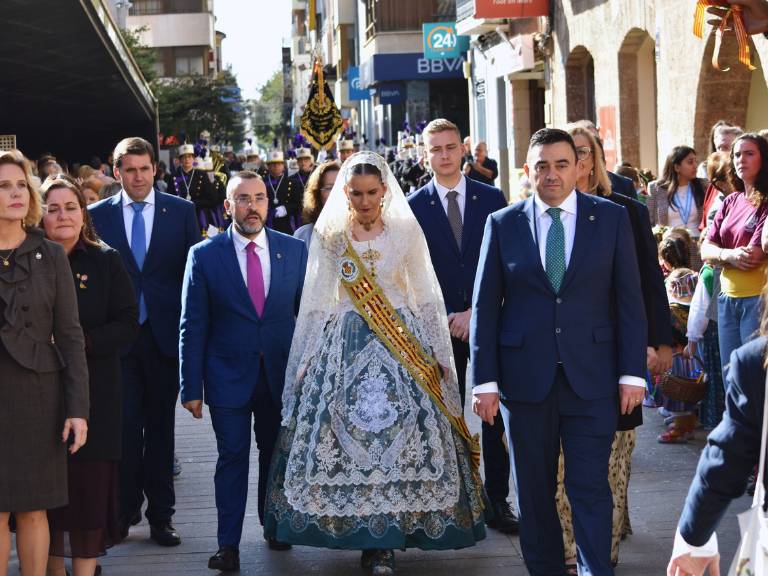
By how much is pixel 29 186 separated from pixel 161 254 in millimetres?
1793

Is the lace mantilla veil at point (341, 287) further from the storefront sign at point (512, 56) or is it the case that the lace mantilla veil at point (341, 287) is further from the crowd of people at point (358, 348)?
the storefront sign at point (512, 56)

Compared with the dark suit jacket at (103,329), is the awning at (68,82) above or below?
above

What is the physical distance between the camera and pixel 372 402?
244 inches

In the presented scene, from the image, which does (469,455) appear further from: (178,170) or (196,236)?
(178,170)

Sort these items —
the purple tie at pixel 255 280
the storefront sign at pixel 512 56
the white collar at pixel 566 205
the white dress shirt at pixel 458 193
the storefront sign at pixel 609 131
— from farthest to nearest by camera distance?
the storefront sign at pixel 512 56, the storefront sign at pixel 609 131, the white dress shirt at pixel 458 193, the purple tie at pixel 255 280, the white collar at pixel 566 205

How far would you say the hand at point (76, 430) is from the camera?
546cm

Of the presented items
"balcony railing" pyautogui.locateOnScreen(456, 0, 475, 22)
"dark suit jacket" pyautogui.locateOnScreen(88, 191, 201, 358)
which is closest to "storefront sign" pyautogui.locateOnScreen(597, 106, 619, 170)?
"balcony railing" pyautogui.locateOnScreen(456, 0, 475, 22)

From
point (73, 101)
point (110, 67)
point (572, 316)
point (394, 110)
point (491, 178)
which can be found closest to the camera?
point (572, 316)

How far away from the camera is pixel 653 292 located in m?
6.18

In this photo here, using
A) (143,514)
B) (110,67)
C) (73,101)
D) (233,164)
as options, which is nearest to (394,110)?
(233,164)

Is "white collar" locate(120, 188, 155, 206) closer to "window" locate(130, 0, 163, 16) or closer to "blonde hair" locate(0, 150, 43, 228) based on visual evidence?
"blonde hair" locate(0, 150, 43, 228)

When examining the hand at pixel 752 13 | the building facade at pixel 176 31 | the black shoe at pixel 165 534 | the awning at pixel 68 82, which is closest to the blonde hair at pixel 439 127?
the black shoe at pixel 165 534

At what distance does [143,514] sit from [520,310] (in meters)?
3.12

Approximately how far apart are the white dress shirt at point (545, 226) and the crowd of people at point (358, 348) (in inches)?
0.5
